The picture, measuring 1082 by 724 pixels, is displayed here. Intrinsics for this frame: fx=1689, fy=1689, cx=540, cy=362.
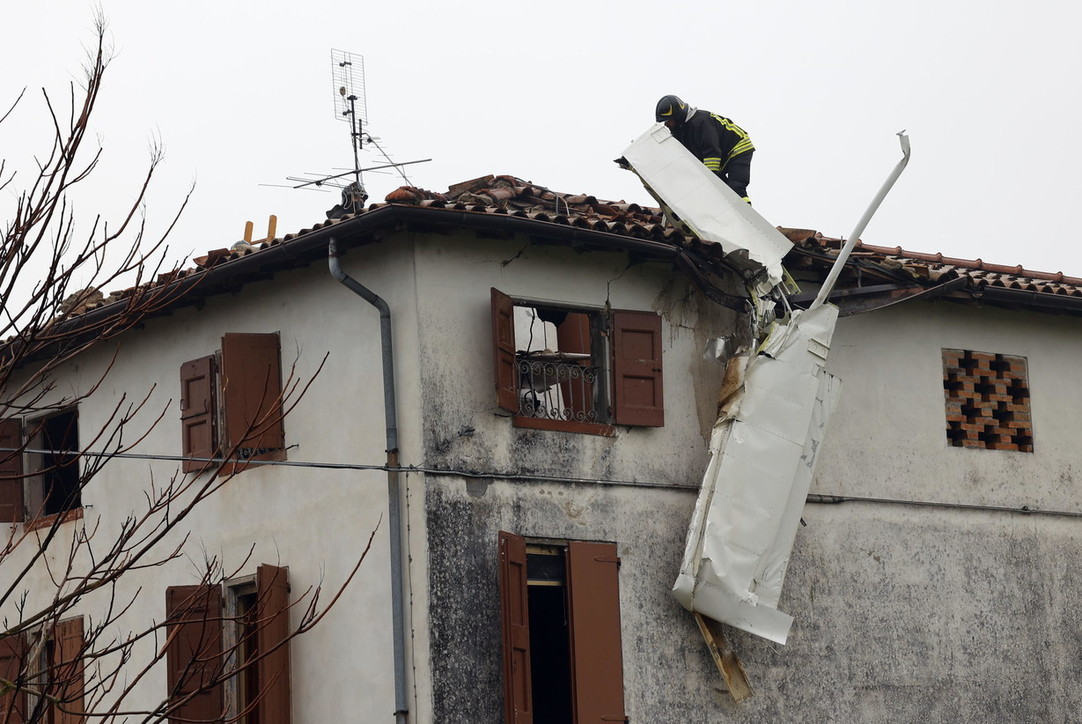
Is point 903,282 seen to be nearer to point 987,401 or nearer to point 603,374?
point 987,401

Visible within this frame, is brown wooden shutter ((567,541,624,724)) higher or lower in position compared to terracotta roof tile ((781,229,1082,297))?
lower

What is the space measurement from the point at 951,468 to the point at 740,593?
330 cm

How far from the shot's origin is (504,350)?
13.8 meters

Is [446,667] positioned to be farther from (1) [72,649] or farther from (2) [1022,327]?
(2) [1022,327]

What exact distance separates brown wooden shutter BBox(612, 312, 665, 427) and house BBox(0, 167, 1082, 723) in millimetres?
25

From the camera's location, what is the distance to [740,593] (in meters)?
14.1

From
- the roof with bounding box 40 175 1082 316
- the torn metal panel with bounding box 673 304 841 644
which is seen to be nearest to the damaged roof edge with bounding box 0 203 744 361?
the roof with bounding box 40 175 1082 316

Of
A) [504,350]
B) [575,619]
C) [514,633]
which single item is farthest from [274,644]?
[504,350]

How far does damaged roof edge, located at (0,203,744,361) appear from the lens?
1340 cm

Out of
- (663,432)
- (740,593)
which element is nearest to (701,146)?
(663,432)

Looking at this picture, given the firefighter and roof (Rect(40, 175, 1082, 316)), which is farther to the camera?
the firefighter

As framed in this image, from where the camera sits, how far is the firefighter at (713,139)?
16.0 m

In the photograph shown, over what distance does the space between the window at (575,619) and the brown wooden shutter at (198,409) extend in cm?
315

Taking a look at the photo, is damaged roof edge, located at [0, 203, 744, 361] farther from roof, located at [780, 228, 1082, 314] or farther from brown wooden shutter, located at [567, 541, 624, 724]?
brown wooden shutter, located at [567, 541, 624, 724]
